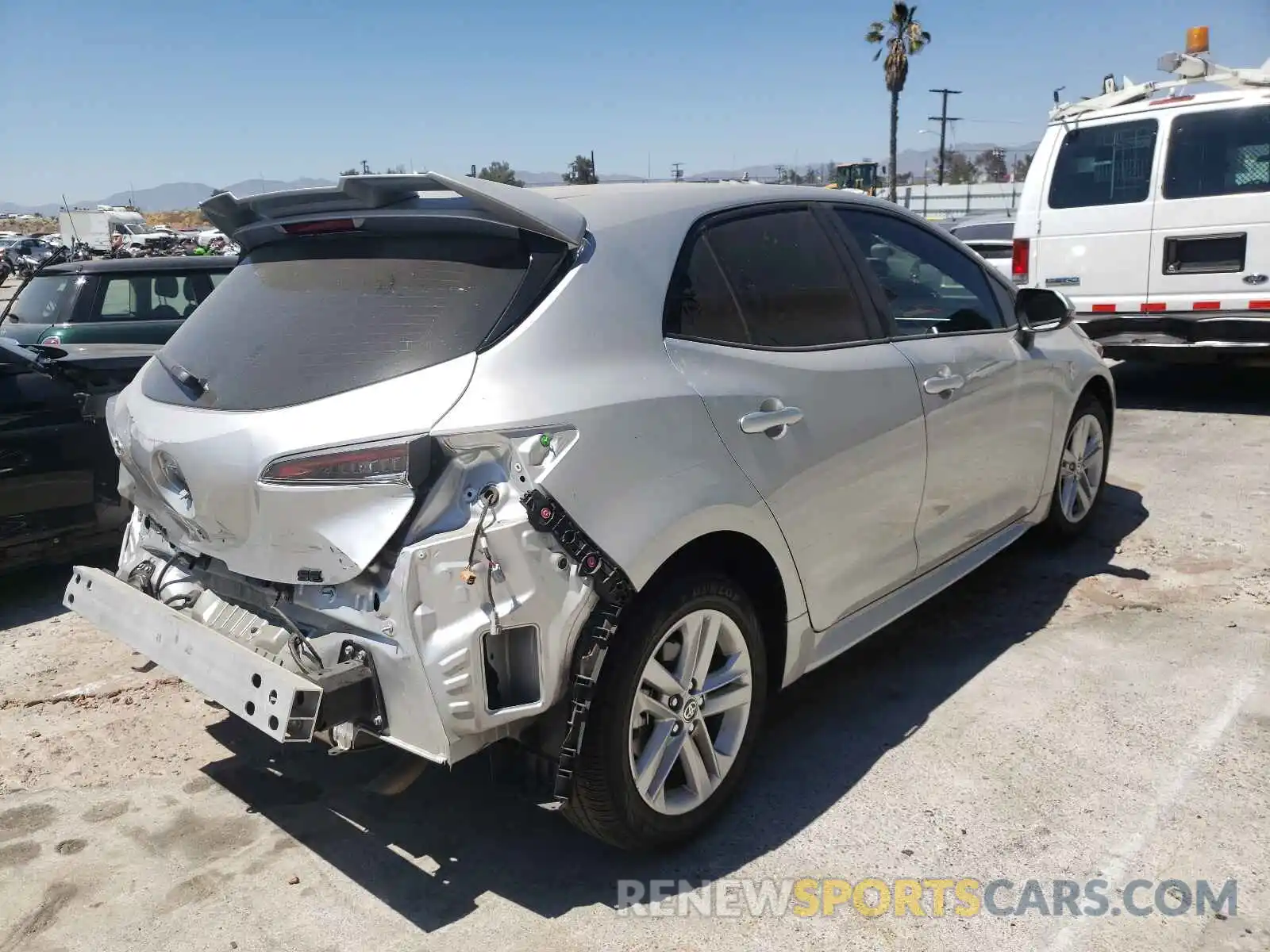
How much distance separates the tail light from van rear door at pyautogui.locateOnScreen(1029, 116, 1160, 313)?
22.1ft

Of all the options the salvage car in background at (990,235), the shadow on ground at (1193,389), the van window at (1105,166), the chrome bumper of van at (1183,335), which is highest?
the van window at (1105,166)

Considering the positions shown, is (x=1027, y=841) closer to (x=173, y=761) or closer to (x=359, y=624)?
(x=359, y=624)

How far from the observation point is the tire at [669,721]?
8.61 feet

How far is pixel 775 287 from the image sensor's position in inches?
130

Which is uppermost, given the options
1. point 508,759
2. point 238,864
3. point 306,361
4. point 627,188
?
point 627,188

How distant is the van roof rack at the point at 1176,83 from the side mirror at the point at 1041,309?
453cm

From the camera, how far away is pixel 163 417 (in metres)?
2.96

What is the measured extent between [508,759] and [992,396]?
2.57 m

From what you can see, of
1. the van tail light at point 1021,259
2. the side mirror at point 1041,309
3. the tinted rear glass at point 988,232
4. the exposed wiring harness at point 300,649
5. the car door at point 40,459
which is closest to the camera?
the exposed wiring harness at point 300,649

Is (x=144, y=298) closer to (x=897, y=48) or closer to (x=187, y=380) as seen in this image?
(x=187, y=380)

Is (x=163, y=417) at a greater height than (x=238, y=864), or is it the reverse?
(x=163, y=417)

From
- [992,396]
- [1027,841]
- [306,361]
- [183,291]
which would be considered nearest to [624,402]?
[306,361]

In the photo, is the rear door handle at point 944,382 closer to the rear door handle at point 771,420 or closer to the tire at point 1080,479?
the rear door handle at point 771,420

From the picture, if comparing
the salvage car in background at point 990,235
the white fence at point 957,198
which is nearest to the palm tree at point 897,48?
the white fence at point 957,198
